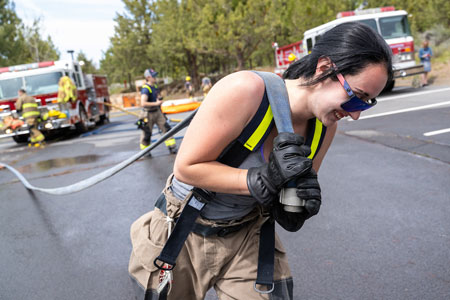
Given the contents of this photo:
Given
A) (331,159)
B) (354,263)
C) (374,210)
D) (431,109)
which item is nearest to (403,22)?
(431,109)

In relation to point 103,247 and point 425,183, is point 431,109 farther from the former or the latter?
point 103,247

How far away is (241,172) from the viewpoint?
1.37 m

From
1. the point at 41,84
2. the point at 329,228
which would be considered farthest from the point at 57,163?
the point at 329,228

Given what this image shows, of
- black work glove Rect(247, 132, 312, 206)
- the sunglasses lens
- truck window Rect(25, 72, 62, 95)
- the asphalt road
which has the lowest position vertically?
the asphalt road

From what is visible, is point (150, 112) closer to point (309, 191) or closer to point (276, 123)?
point (276, 123)

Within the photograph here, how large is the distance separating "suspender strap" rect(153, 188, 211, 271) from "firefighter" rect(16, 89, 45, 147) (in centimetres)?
1211

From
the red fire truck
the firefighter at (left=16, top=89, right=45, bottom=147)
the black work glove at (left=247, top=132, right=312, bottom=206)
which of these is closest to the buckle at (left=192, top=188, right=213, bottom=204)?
the black work glove at (left=247, top=132, right=312, bottom=206)

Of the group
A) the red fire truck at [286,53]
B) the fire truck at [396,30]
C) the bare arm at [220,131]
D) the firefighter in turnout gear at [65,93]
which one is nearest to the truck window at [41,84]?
the firefighter in turnout gear at [65,93]

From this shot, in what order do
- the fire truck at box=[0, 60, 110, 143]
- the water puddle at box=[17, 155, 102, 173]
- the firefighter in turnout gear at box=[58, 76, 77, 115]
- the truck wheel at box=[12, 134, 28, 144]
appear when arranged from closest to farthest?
the water puddle at box=[17, 155, 102, 173], the fire truck at box=[0, 60, 110, 143], the firefighter in turnout gear at box=[58, 76, 77, 115], the truck wheel at box=[12, 134, 28, 144]

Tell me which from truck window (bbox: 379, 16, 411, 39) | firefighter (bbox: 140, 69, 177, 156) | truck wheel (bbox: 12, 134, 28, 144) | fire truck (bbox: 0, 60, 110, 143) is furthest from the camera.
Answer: truck wheel (bbox: 12, 134, 28, 144)

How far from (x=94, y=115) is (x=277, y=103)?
16.2 meters

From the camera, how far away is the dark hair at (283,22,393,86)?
51.1 inches

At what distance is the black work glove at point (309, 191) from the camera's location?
1245 mm

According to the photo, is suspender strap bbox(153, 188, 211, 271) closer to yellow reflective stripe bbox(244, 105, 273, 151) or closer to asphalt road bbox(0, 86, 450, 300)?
yellow reflective stripe bbox(244, 105, 273, 151)
